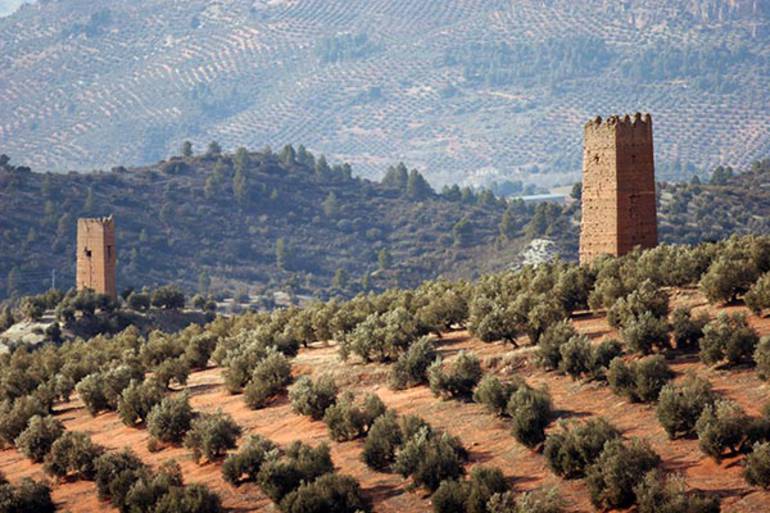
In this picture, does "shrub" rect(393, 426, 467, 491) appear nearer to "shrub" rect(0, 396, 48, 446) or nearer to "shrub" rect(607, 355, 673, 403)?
"shrub" rect(607, 355, 673, 403)

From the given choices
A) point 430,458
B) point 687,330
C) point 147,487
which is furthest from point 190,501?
point 687,330

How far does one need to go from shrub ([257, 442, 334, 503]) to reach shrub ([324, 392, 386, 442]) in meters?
1.79

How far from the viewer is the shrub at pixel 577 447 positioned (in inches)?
1255

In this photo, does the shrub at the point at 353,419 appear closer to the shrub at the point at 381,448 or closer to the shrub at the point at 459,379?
the shrub at the point at 459,379

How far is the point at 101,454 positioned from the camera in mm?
38750

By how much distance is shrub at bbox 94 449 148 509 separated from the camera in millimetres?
35969

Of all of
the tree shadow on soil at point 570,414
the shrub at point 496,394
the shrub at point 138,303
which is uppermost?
the shrub at point 496,394

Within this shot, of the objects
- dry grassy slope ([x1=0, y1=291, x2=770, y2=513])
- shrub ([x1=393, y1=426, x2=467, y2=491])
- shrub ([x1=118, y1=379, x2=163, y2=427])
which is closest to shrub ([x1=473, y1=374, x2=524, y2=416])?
dry grassy slope ([x1=0, y1=291, x2=770, y2=513])

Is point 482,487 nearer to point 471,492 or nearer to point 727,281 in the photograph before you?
point 471,492

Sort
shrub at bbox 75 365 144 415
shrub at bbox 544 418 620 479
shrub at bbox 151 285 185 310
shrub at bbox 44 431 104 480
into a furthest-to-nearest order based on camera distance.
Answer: shrub at bbox 151 285 185 310, shrub at bbox 75 365 144 415, shrub at bbox 44 431 104 480, shrub at bbox 544 418 620 479

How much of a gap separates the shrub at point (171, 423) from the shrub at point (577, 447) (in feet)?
32.6

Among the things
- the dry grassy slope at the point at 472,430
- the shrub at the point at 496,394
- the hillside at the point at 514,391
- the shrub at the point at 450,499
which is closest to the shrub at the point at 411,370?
the hillside at the point at 514,391

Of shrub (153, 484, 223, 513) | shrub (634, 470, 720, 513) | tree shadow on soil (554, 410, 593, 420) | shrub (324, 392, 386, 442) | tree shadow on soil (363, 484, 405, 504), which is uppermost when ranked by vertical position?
tree shadow on soil (554, 410, 593, 420)

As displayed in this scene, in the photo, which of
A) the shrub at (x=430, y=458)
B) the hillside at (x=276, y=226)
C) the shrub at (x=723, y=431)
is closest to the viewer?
the shrub at (x=723, y=431)
